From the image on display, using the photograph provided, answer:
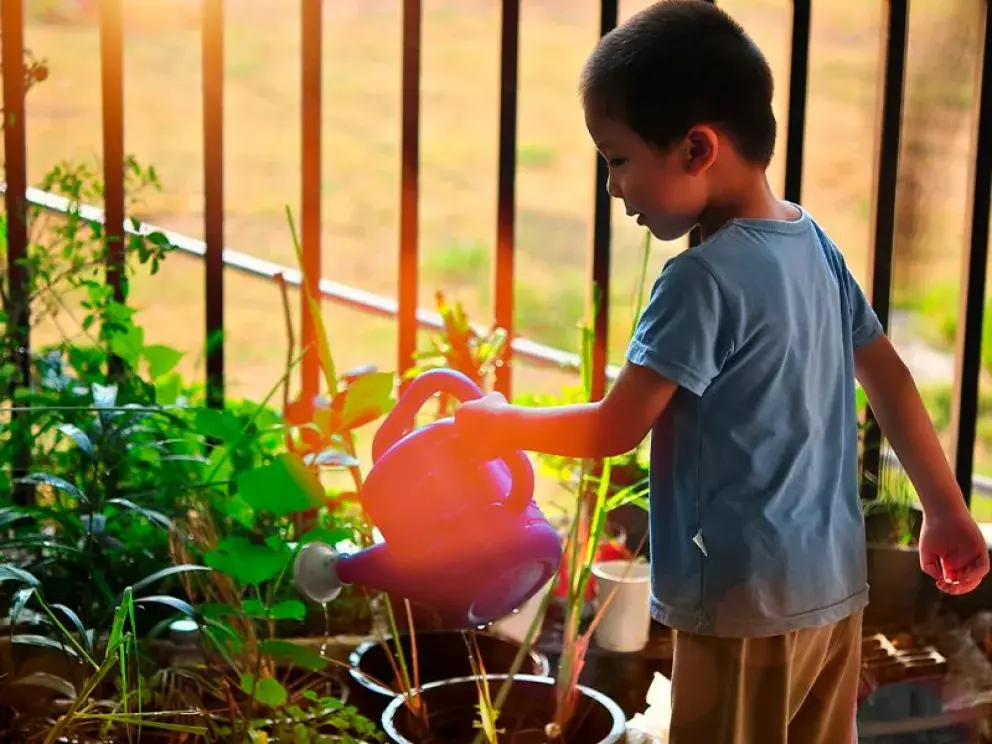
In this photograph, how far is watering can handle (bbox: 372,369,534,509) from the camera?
1.41 metres

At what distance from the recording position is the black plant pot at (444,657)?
195 cm

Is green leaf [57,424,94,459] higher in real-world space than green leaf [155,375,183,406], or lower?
lower

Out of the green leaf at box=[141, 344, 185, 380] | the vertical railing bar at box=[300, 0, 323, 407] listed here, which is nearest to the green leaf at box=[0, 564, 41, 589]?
the green leaf at box=[141, 344, 185, 380]

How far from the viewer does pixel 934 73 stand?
2602mm

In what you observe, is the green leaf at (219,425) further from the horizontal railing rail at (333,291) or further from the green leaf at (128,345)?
the horizontal railing rail at (333,291)

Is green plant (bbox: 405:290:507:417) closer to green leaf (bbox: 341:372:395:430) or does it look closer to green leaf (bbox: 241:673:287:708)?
green leaf (bbox: 341:372:395:430)

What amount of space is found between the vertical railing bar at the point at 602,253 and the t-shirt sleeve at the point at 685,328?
3.63ft

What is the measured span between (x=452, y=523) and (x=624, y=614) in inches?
32.8

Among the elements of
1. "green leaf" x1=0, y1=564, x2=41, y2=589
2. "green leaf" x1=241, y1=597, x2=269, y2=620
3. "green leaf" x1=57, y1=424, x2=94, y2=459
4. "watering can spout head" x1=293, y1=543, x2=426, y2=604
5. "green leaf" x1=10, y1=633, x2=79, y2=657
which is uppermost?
"green leaf" x1=57, y1=424, x2=94, y2=459

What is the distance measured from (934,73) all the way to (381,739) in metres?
1.69

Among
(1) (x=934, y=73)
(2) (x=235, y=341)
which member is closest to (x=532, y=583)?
(1) (x=934, y=73)

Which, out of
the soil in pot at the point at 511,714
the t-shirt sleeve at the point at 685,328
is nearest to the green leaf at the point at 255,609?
the soil in pot at the point at 511,714

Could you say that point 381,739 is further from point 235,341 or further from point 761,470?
point 235,341

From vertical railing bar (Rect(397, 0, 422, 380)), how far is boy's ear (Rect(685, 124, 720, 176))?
42.6 inches
